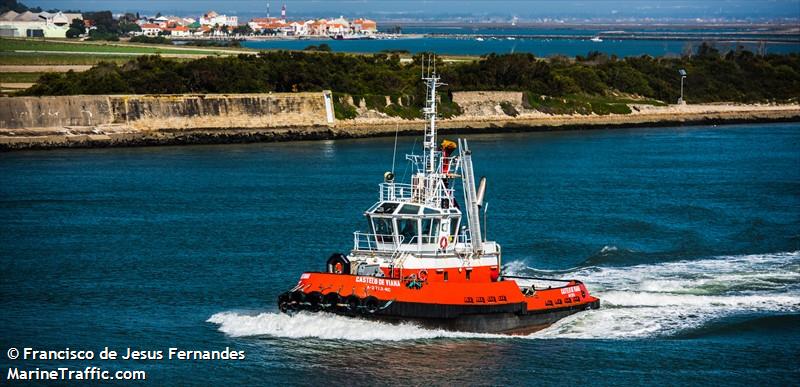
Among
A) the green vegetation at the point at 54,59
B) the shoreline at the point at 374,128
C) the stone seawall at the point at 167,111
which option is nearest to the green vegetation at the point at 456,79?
the shoreline at the point at 374,128

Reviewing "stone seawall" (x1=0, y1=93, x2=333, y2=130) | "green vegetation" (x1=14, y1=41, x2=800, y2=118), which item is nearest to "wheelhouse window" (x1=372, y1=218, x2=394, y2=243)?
"stone seawall" (x1=0, y1=93, x2=333, y2=130)

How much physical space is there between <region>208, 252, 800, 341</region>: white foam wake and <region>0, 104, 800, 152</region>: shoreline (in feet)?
94.9

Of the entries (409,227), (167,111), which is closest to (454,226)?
(409,227)

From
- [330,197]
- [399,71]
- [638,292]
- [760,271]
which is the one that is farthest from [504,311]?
[399,71]

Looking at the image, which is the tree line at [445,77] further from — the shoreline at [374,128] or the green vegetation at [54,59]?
the green vegetation at [54,59]

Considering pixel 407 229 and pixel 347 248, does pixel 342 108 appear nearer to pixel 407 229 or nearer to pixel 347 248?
pixel 347 248

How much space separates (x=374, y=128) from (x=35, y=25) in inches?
3979

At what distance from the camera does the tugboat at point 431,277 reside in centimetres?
2511

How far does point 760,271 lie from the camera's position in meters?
31.9

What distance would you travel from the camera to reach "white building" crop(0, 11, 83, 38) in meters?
154

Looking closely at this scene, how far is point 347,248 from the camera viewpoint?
33.6 meters

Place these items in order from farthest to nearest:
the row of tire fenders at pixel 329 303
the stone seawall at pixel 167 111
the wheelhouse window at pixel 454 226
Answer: the stone seawall at pixel 167 111 → the wheelhouse window at pixel 454 226 → the row of tire fenders at pixel 329 303

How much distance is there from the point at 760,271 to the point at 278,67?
155ft

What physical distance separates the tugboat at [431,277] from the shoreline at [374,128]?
33.0 m
